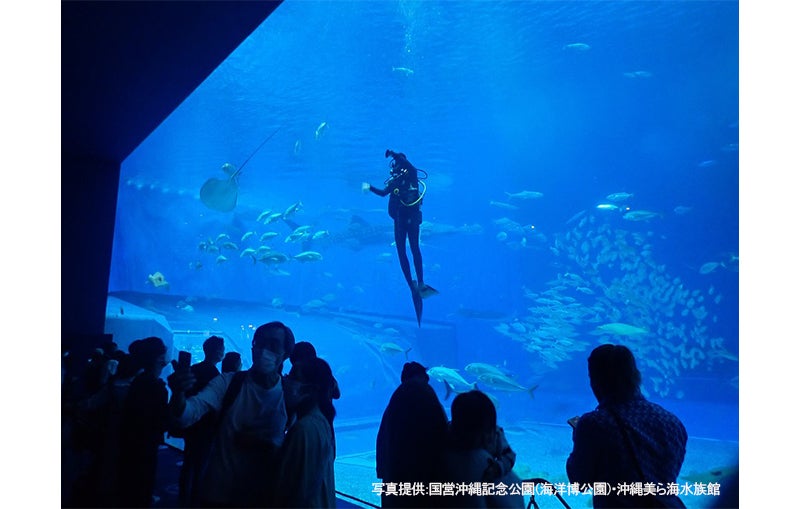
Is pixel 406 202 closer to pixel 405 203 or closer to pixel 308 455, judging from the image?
pixel 405 203

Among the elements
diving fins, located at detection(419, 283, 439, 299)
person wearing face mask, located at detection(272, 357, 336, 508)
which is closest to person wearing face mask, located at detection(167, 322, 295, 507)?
person wearing face mask, located at detection(272, 357, 336, 508)

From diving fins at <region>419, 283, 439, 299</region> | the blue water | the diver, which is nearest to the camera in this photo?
diving fins at <region>419, 283, 439, 299</region>

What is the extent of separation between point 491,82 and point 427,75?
13.3ft

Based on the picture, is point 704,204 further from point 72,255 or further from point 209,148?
point 72,255

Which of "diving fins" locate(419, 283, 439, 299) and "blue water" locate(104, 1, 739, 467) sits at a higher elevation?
"blue water" locate(104, 1, 739, 467)

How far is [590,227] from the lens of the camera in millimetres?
38125

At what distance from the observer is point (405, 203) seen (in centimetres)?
568

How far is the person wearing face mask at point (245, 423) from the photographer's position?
232 cm

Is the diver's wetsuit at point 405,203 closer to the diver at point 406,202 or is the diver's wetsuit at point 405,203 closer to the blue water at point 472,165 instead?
the diver at point 406,202

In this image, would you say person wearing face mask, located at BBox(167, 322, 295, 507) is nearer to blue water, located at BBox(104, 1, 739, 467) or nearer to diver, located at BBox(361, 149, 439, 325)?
diver, located at BBox(361, 149, 439, 325)

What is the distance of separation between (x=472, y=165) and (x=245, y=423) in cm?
3823

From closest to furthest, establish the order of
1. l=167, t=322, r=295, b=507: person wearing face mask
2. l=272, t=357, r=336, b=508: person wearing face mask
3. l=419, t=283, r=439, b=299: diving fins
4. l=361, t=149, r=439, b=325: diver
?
l=272, t=357, r=336, b=508: person wearing face mask < l=167, t=322, r=295, b=507: person wearing face mask < l=419, t=283, r=439, b=299: diving fins < l=361, t=149, r=439, b=325: diver

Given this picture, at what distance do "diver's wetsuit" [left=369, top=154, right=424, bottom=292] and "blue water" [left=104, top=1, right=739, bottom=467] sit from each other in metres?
6.83

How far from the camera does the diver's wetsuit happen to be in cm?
561
